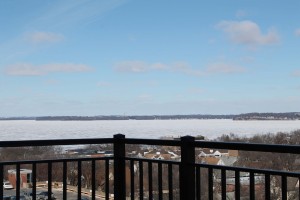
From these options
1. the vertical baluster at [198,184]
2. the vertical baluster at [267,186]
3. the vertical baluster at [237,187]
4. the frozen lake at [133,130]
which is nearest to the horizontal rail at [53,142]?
the frozen lake at [133,130]

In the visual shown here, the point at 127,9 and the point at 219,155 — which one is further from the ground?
the point at 127,9

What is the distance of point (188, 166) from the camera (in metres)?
3.56

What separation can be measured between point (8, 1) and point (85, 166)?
34.8ft

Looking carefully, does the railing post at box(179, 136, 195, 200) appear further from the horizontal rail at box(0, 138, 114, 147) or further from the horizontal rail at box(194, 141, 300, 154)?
the horizontal rail at box(0, 138, 114, 147)

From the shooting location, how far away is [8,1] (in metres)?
13.5

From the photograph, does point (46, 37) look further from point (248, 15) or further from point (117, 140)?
point (117, 140)

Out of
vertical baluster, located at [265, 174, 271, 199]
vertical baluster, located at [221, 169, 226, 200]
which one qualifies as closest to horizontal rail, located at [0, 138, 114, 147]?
vertical baluster, located at [221, 169, 226, 200]

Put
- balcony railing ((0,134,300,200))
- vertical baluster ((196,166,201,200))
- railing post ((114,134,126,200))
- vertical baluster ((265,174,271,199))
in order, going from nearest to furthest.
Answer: vertical baluster ((265,174,271,199))
balcony railing ((0,134,300,200))
vertical baluster ((196,166,201,200))
railing post ((114,134,126,200))

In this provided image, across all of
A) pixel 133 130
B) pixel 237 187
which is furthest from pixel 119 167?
pixel 133 130

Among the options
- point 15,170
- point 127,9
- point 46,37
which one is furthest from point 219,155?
point 46,37

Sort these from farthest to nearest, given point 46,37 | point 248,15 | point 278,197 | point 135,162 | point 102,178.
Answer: point 46,37 < point 248,15 < point 102,178 < point 135,162 < point 278,197

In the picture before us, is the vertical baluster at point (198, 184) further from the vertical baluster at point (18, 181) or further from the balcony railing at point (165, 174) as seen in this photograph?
the vertical baluster at point (18, 181)

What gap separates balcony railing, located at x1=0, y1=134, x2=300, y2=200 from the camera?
304 cm

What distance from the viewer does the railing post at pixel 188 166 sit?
11.7 feet
